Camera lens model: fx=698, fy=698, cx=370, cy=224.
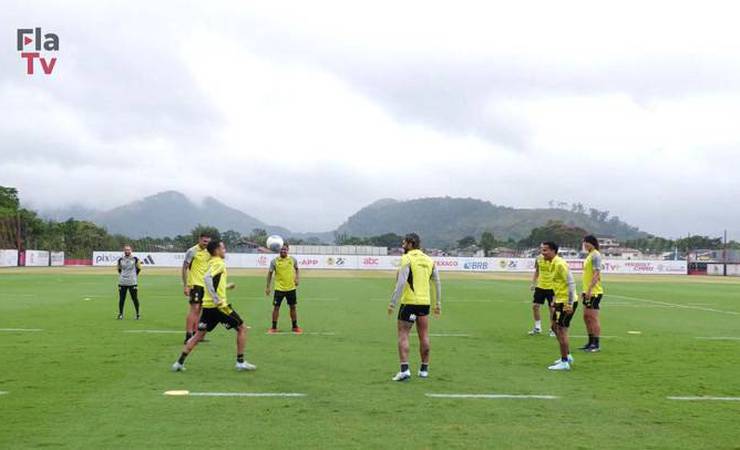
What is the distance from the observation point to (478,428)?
23.6ft

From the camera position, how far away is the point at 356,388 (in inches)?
362

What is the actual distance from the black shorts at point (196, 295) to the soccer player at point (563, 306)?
6.42m

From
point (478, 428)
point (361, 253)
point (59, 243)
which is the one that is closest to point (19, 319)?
point (478, 428)

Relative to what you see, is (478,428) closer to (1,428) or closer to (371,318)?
(1,428)

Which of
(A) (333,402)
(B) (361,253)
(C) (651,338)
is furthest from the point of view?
(B) (361,253)

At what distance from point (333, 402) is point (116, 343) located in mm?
6667

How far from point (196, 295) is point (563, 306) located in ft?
21.9

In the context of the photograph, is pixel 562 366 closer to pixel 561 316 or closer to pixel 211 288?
pixel 561 316

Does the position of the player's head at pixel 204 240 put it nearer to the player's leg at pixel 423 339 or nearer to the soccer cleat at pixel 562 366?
the player's leg at pixel 423 339

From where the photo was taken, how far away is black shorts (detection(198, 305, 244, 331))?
408 inches

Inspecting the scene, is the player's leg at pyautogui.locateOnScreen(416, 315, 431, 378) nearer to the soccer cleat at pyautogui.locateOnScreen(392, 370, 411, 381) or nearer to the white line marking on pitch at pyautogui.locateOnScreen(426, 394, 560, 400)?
the soccer cleat at pyautogui.locateOnScreen(392, 370, 411, 381)

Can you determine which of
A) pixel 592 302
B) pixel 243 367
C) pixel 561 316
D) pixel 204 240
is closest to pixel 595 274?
pixel 592 302

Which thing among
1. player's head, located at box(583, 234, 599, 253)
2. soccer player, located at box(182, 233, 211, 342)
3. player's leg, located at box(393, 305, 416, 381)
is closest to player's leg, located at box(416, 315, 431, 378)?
player's leg, located at box(393, 305, 416, 381)

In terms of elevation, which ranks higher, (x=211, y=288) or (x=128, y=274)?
(x=211, y=288)
